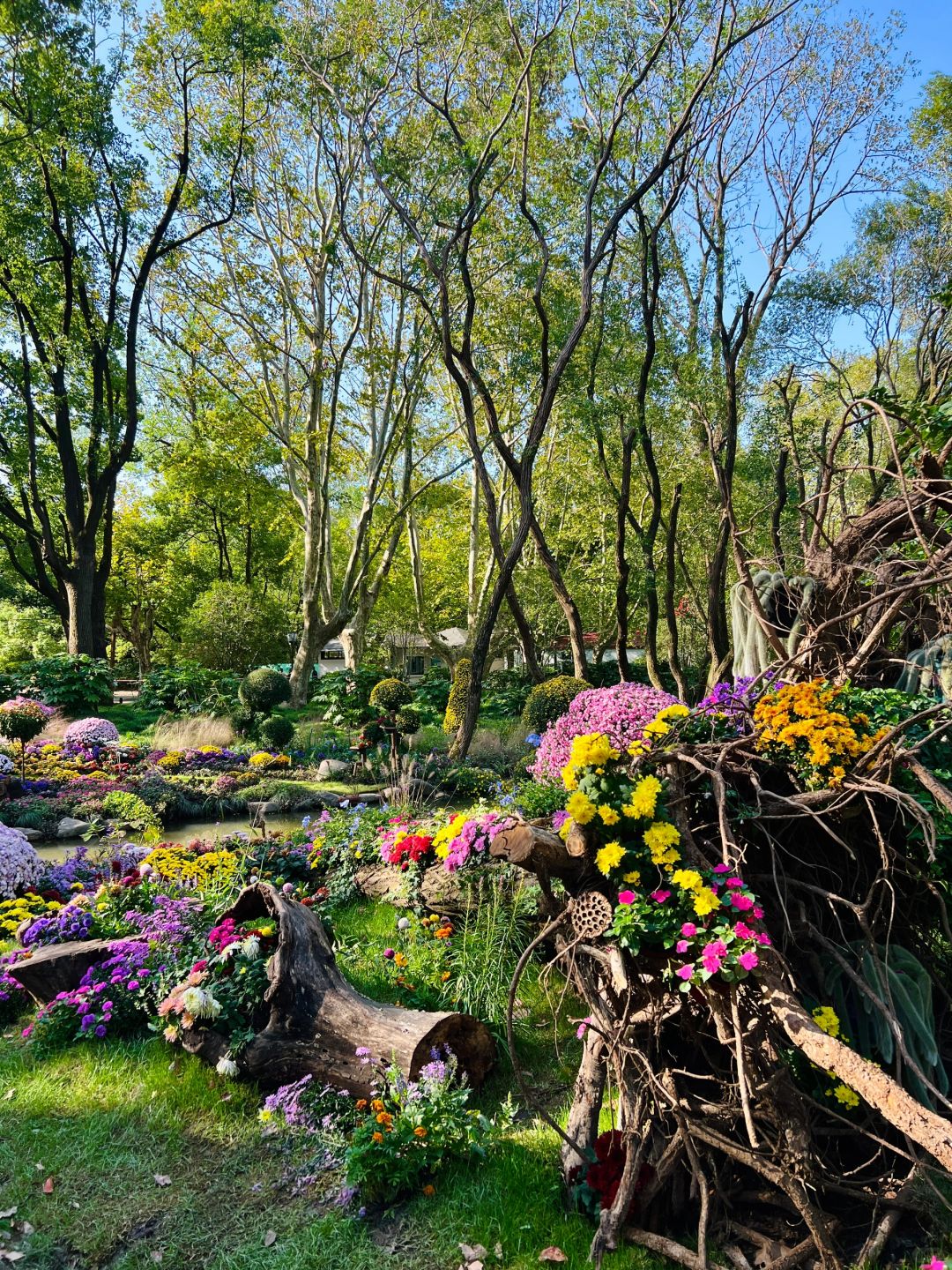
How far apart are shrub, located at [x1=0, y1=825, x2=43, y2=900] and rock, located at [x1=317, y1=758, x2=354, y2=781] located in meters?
5.78

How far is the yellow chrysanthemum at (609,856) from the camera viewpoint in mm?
2352

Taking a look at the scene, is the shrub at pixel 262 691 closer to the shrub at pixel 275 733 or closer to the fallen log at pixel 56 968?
the shrub at pixel 275 733

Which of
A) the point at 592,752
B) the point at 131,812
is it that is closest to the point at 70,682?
the point at 131,812

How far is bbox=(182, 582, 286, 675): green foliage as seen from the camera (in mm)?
19000

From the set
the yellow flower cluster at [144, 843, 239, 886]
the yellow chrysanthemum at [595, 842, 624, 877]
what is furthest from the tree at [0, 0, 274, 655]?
the yellow chrysanthemum at [595, 842, 624, 877]

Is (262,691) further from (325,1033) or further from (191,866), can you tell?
(325,1033)

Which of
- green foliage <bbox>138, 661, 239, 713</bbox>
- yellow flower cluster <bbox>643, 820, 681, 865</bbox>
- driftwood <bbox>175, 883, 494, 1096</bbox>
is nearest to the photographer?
yellow flower cluster <bbox>643, 820, 681, 865</bbox>

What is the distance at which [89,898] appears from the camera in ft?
15.1

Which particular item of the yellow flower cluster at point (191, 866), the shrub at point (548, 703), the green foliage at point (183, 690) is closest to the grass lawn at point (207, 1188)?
the yellow flower cluster at point (191, 866)

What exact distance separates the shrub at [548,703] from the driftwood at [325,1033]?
8.53 m

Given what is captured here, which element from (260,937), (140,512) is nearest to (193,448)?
(140,512)

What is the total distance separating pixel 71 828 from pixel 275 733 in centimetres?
452

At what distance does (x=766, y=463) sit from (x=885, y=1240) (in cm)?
1611

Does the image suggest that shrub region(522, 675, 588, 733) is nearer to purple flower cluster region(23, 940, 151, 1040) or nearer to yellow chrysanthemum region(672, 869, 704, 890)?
purple flower cluster region(23, 940, 151, 1040)
